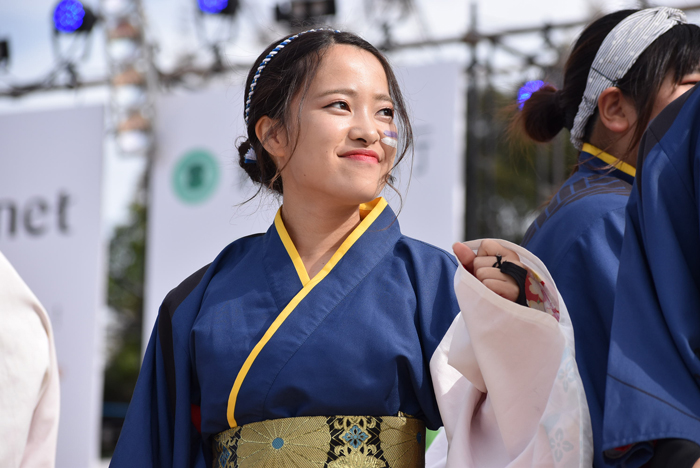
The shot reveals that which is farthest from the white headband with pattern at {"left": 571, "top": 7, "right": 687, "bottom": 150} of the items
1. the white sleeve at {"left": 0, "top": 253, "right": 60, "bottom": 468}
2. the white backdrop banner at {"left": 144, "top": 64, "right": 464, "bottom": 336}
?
the white backdrop banner at {"left": 144, "top": 64, "right": 464, "bottom": 336}

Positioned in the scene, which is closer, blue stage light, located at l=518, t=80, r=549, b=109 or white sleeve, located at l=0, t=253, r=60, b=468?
white sleeve, located at l=0, t=253, r=60, b=468

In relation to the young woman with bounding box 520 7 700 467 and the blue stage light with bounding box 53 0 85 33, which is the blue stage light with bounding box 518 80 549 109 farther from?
the blue stage light with bounding box 53 0 85 33

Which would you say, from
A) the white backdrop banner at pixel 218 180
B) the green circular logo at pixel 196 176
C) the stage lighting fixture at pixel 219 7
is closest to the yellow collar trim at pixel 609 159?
the white backdrop banner at pixel 218 180

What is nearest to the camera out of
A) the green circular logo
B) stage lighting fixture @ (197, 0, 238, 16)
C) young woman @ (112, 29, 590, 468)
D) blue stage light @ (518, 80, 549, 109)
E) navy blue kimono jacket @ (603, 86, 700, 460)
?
navy blue kimono jacket @ (603, 86, 700, 460)

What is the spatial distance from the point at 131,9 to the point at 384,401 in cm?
444

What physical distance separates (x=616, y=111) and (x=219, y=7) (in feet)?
13.0

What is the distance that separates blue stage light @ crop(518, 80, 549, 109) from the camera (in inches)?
78.3

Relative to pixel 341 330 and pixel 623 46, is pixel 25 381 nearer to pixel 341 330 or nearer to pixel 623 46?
pixel 341 330

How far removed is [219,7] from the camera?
16.6 feet

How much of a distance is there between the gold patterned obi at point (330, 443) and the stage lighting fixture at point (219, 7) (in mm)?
4089

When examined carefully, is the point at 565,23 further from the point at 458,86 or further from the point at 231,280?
the point at 231,280

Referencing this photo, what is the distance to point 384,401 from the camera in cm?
144

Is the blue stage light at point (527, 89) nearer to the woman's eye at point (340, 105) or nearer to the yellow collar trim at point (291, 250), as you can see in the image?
the woman's eye at point (340, 105)

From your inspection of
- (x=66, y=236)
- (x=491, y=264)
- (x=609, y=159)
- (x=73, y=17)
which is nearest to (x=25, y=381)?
(x=491, y=264)
